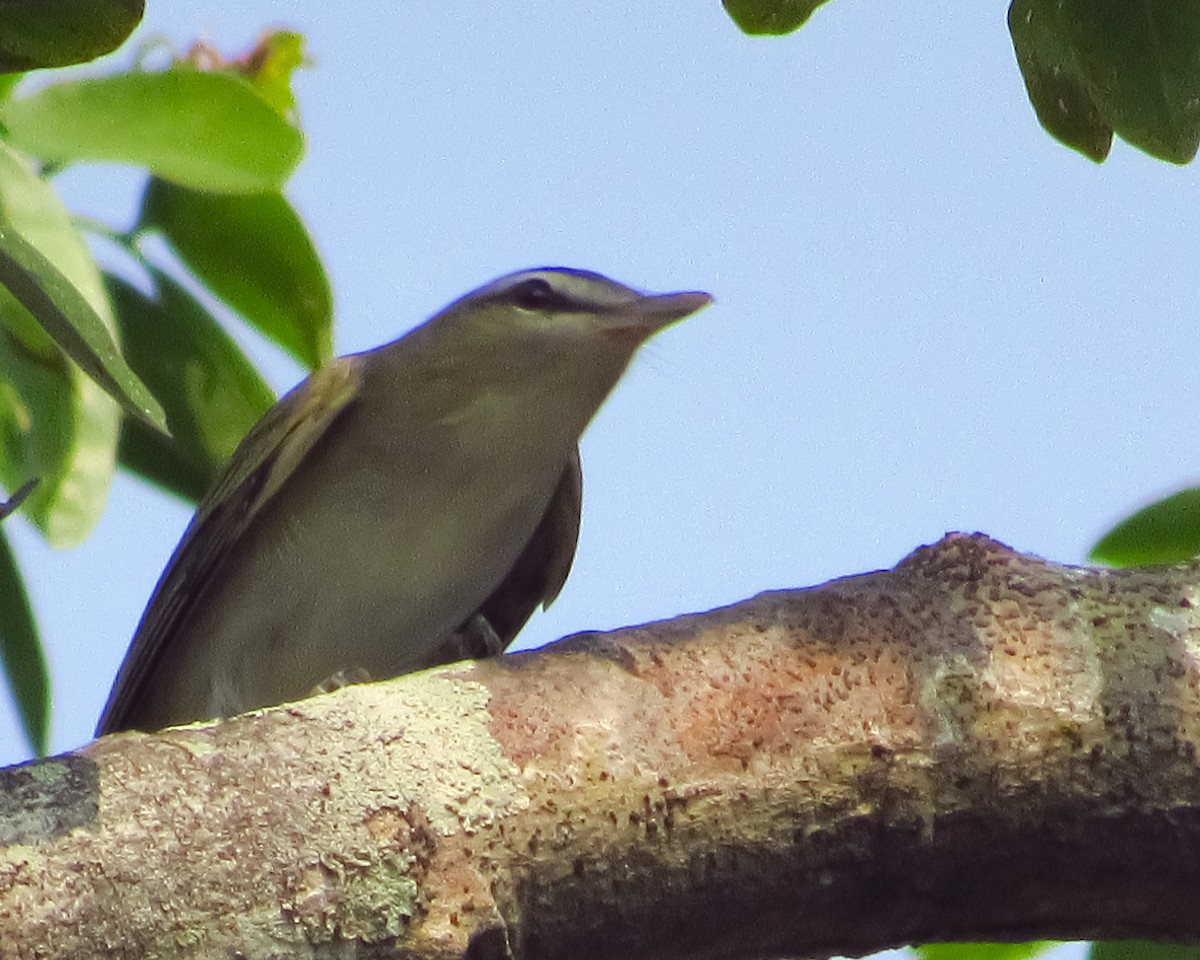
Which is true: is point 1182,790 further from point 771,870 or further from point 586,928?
point 586,928

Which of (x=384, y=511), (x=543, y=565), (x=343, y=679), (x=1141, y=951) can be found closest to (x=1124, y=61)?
(x=1141, y=951)

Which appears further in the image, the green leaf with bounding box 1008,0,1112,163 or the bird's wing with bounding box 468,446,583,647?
the bird's wing with bounding box 468,446,583,647

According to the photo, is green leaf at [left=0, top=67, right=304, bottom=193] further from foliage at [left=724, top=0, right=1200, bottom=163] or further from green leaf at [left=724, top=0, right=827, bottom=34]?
foliage at [left=724, top=0, right=1200, bottom=163]

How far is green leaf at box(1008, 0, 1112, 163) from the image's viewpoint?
1894mm

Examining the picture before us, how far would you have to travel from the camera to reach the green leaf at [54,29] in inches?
69.7

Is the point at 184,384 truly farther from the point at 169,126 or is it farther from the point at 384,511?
the point at 384,511

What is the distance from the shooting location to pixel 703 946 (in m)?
1.73

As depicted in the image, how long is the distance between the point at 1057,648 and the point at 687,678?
428mm

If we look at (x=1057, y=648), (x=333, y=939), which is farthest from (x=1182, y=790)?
(x=333, y=939)

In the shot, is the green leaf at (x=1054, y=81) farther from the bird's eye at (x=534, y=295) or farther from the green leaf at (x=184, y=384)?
the bird's eye at (x=534, y=295)

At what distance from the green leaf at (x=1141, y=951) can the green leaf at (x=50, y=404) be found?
169cm

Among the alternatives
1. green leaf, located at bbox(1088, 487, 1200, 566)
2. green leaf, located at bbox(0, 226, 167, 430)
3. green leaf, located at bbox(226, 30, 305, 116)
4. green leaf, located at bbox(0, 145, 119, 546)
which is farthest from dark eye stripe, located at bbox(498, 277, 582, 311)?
green leaf, located at bbox(0, 226, 167, 430)

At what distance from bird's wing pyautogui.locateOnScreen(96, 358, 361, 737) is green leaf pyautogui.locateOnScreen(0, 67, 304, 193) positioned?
0.80 m

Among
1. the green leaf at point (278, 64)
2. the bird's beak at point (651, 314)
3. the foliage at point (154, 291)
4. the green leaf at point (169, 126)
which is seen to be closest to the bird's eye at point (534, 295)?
the bird's beak at point (651, 314)
